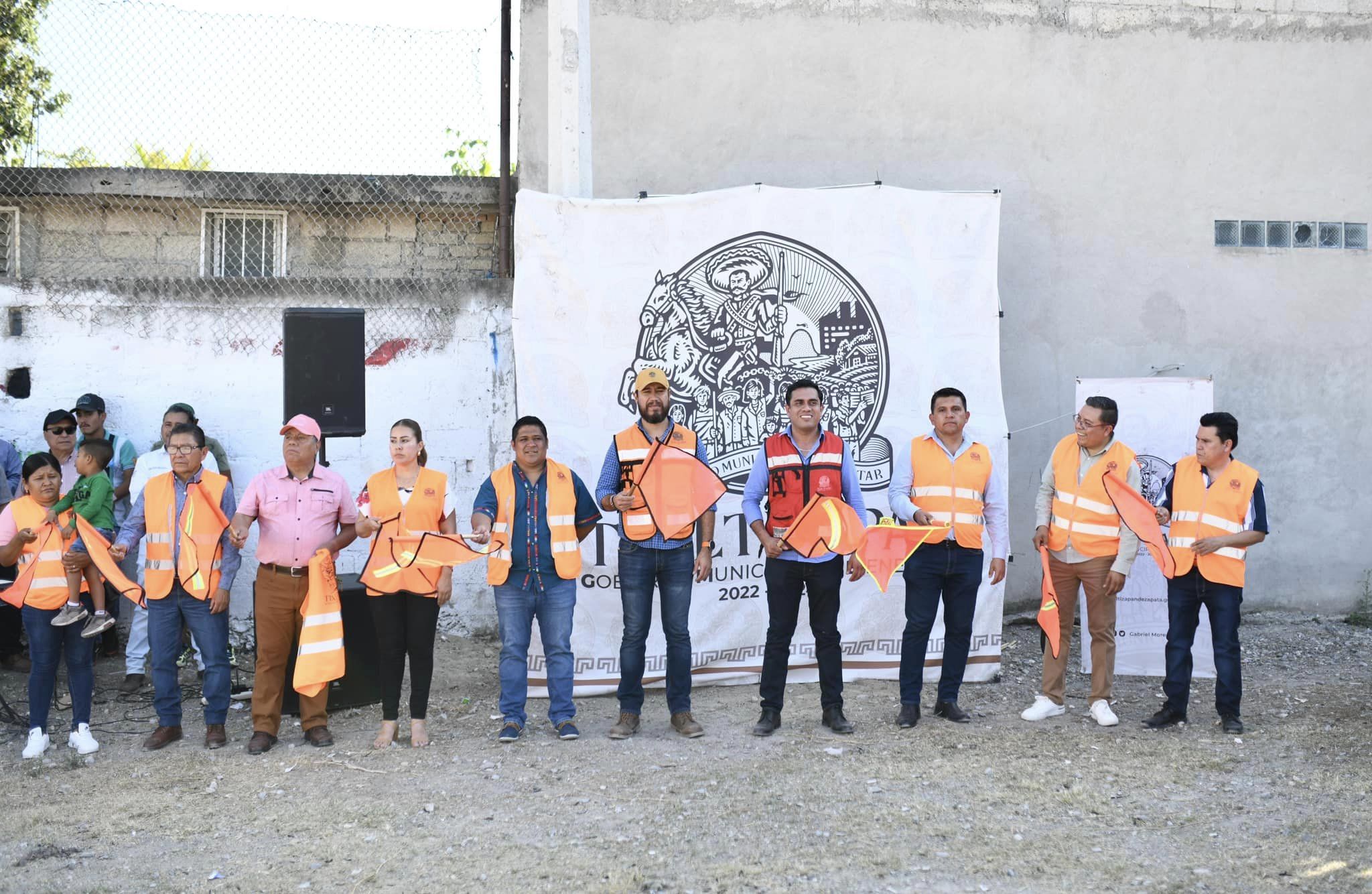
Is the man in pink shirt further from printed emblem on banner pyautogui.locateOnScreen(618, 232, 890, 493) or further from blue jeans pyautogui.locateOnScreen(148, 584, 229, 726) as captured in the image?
printed emblem on banner pyautogui.locateOnScreen(618, 232, 890, 493)

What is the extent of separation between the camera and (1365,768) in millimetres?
5332

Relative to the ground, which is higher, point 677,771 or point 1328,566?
point 1328,566

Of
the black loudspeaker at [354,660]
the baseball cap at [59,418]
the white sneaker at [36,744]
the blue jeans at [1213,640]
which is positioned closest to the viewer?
the white sneaker at [36,744]

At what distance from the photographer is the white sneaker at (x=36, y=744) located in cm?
573

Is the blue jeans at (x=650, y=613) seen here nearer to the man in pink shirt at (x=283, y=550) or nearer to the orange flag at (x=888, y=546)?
the orange flag at (x=888, y=546)

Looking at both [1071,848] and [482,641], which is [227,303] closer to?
[482,641]

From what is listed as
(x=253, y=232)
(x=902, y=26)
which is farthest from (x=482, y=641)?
(x=902, y=26)

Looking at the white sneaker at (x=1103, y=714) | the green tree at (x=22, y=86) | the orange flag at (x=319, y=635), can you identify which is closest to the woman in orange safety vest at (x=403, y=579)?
the orange flag at (x=319, y=635)

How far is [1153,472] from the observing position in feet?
23.8

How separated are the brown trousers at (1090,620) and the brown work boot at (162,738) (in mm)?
4596

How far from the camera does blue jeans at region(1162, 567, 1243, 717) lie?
605 cm

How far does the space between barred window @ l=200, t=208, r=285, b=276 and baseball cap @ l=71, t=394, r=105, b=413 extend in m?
1.35

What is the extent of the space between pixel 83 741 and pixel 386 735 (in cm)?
150

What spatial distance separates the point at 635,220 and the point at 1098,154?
11.7 ft
